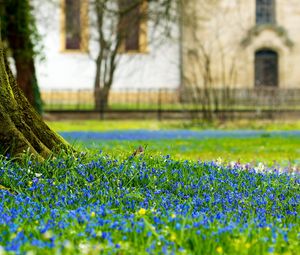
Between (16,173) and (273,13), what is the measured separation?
1748 inches

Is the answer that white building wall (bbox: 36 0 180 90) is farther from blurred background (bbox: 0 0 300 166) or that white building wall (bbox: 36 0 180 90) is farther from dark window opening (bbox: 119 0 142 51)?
dark window opening (bbox: 119 0 142 51)

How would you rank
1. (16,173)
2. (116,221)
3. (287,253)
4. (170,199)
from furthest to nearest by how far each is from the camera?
(16,173)
(170,199)
(116,221)
(287,253)

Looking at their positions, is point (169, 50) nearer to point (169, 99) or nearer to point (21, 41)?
point (169, 99)

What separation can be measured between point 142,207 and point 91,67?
41.0 m

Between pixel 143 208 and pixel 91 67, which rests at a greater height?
pixel 91 67

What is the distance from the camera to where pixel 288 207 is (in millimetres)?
6285

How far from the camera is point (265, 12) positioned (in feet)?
162

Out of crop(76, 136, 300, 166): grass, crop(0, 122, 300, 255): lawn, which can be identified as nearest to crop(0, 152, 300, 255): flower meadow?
crop(0, 122, 300, 255): lawn

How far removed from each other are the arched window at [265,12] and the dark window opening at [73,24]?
1127cm

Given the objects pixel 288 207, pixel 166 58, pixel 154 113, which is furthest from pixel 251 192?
pixel 166 58

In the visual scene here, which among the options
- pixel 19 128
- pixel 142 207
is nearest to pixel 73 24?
pixel 19 128

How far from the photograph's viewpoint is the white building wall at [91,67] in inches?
1804

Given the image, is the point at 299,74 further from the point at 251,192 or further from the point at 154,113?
the point at 251,192

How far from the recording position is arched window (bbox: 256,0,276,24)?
49344mm
